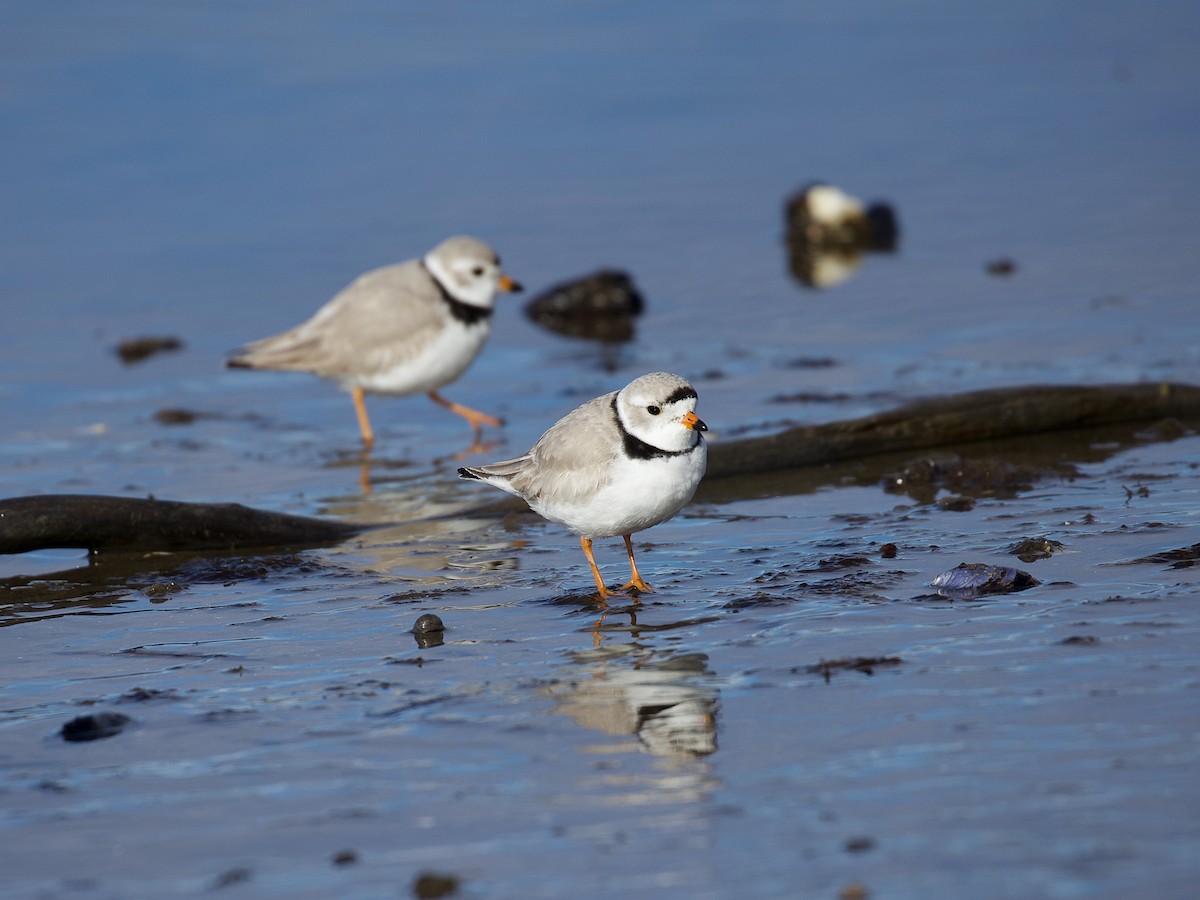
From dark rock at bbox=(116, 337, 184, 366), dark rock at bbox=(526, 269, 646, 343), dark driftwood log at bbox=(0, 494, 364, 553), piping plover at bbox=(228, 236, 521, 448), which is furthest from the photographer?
dark rock at bbox=(526, 269, 646, 343)

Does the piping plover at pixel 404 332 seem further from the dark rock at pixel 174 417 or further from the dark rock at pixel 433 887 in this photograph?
the dark rock at pixel 433 887

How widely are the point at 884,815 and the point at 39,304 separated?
12483mm

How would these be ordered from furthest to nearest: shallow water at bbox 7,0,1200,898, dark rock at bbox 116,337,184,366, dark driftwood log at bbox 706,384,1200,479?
1. dark rock at bbox 116,337,184,366
2. dark driftwood log at bbox 706,384,1200,479
3. shallow water at bbox 7,0,1200,898

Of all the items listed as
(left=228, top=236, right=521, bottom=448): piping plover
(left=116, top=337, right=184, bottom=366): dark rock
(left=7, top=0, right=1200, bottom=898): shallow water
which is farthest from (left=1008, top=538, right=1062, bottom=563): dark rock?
(left=116, top=337, right=184, bottom=366): dark rock

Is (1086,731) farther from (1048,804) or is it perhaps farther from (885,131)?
(885,131)

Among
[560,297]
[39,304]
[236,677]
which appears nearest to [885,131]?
[560,297]

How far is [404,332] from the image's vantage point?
11.1 meters

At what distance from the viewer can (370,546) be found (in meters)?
7.86

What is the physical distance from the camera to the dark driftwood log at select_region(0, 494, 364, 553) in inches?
293

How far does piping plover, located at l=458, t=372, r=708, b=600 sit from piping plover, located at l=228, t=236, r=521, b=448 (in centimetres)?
399

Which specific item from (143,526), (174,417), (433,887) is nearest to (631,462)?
Answer: (143,526)

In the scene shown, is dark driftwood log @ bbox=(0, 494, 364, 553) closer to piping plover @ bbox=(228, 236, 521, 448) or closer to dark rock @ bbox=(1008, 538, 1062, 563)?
piping plover @ bbox=(228, 236, 521, 448)

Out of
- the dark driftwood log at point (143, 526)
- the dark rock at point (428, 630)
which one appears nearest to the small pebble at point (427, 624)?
the dark rock at point (428, 630)

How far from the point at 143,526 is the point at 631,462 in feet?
8.66
